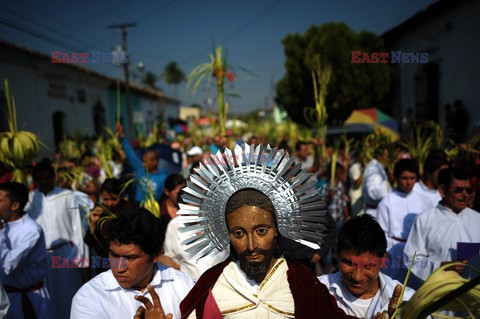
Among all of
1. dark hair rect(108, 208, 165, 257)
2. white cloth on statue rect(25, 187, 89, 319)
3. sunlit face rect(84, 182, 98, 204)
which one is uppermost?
dark hair rect(108, 208, 165, 257)

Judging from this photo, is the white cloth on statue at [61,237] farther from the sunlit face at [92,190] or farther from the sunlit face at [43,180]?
the sunlit face at [92,190]

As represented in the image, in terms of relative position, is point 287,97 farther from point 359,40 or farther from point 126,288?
point 126,288

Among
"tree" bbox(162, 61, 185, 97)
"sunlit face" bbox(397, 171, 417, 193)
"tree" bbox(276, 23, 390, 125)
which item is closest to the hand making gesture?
"sunlit face" bbox(397, 171, 417, 193)

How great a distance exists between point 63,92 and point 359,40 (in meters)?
13.7

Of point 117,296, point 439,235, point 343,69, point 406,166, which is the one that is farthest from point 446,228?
point 343,69

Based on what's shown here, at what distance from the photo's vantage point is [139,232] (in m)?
2.17

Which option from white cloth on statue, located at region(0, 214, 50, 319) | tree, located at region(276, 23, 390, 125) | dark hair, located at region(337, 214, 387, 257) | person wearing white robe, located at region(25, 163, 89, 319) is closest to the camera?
dark hair, located at region(337, 214, 387, 257)

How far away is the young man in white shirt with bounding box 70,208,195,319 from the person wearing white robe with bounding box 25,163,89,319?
7.42 ft

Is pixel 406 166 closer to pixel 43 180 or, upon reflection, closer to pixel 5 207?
pixel 5 207

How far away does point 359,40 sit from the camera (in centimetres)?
1820

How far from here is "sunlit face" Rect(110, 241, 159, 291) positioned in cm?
210

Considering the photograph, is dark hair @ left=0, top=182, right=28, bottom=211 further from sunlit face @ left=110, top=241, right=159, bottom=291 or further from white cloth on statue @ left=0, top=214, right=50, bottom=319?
sunlit face @ left=110, top=241, right=159, bottom=291

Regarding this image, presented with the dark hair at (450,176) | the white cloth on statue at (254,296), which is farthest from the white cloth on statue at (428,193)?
the white cloth on statue at (254,296)

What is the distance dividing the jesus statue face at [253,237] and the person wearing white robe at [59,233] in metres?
2.94
